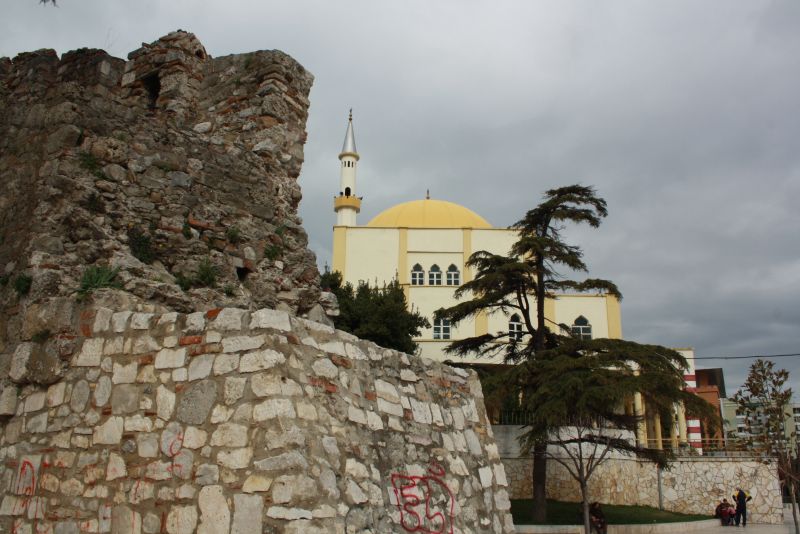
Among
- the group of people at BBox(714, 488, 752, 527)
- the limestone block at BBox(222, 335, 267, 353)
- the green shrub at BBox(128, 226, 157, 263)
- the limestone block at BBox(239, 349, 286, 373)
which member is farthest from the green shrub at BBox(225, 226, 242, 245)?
the group of people at BBox(714, 488, 752, 527)

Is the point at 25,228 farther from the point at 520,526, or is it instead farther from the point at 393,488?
the point at 520,526

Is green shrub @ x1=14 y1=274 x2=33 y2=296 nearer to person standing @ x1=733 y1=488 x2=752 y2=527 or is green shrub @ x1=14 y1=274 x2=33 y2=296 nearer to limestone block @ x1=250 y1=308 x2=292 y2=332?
limestone block @ x1=250 y1=308 x2=292 y2=332

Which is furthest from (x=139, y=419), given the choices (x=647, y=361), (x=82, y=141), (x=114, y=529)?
(x=647, y=361)

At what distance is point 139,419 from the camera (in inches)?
189

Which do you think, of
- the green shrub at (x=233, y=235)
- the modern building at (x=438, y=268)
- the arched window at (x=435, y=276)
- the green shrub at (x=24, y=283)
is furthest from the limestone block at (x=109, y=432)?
the arched window at (x=435, y=276)

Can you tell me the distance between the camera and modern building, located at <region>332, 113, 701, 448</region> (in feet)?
128

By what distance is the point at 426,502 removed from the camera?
523 centimetres

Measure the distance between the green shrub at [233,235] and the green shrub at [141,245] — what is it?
2.59 feet

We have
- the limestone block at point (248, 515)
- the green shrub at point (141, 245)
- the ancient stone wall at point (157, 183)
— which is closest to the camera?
the limestone block at point (248, 515)

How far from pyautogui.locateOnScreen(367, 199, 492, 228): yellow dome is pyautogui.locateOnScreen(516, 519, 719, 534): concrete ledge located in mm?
27179

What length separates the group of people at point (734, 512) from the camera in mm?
24734

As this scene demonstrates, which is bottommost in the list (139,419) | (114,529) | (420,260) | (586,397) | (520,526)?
(520,526)

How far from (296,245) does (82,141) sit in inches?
89.8

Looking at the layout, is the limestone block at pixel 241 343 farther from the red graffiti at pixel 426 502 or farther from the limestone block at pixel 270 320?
the red graffiti at pixel 426 502
